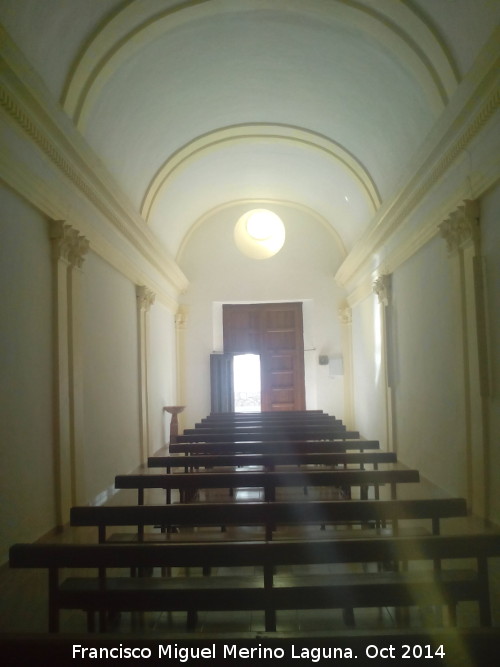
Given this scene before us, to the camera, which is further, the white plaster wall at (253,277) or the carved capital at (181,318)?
the white plaster wall at (253,277)

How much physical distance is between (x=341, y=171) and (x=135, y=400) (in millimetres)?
6345

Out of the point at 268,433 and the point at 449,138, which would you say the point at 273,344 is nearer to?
the point at 268,433

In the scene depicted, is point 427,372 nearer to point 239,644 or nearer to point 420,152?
point 420,152

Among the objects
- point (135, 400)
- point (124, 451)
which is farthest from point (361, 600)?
point (135, 400)

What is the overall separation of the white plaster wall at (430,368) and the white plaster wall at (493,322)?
619 mm

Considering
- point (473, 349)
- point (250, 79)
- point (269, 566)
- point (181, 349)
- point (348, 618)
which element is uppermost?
point (250, 79)

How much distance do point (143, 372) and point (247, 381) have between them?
18.4 feet

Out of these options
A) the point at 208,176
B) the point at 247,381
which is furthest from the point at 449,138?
the point at 247,381

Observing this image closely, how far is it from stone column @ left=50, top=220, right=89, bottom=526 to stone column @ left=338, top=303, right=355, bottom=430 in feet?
29.5

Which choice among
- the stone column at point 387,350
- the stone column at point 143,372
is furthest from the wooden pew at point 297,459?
the stone column at point 143,372

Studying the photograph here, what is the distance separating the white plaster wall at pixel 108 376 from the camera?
700cm

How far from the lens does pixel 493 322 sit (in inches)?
214

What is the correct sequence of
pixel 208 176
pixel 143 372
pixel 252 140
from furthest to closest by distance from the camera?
1. pixel 208 176
2. pixel 252 140
3. pixel 143 372

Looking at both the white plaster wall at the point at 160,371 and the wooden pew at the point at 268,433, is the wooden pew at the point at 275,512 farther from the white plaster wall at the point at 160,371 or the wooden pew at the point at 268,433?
the white plaster wall at the point at 160,371
